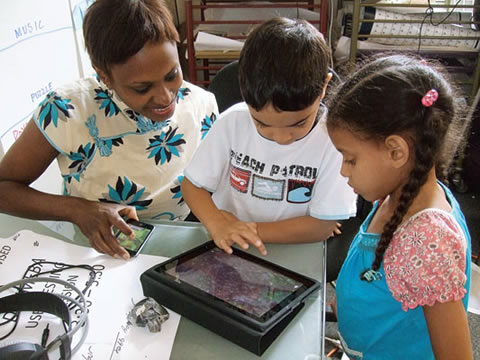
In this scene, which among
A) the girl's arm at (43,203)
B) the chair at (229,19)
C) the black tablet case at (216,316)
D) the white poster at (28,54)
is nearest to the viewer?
the black tablet case at (216,316)

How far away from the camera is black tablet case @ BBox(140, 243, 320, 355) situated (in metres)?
0.58

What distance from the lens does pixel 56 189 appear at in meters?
1.53

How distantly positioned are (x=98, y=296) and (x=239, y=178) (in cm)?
39

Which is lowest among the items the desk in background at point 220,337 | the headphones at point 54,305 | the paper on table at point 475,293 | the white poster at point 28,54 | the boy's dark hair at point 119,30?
the paper on table at point 475,293

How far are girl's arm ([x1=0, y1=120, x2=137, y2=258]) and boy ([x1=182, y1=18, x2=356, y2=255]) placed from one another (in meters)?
0.19

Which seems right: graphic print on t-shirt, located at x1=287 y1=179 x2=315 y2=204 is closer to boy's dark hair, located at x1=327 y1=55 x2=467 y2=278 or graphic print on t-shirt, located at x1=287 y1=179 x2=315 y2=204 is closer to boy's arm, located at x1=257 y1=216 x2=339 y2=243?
boy's arm, located at x1=257 y1=216 x2=339 y2=243

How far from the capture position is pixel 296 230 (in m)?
0.84

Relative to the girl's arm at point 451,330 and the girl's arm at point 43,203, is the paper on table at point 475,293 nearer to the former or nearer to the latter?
the girl's arm at point 451,330

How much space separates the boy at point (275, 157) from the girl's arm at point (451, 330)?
26 cm

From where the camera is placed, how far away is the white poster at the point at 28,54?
1181 millimetres

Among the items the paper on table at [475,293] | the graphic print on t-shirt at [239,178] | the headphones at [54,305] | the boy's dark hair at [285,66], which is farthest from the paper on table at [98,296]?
the paper on table at [475,293]

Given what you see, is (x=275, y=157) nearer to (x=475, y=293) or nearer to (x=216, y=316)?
(x=216, y=316)

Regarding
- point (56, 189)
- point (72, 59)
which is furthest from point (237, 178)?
point (72, 59)

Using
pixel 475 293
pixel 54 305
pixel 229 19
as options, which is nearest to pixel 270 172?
pixel 54 305
